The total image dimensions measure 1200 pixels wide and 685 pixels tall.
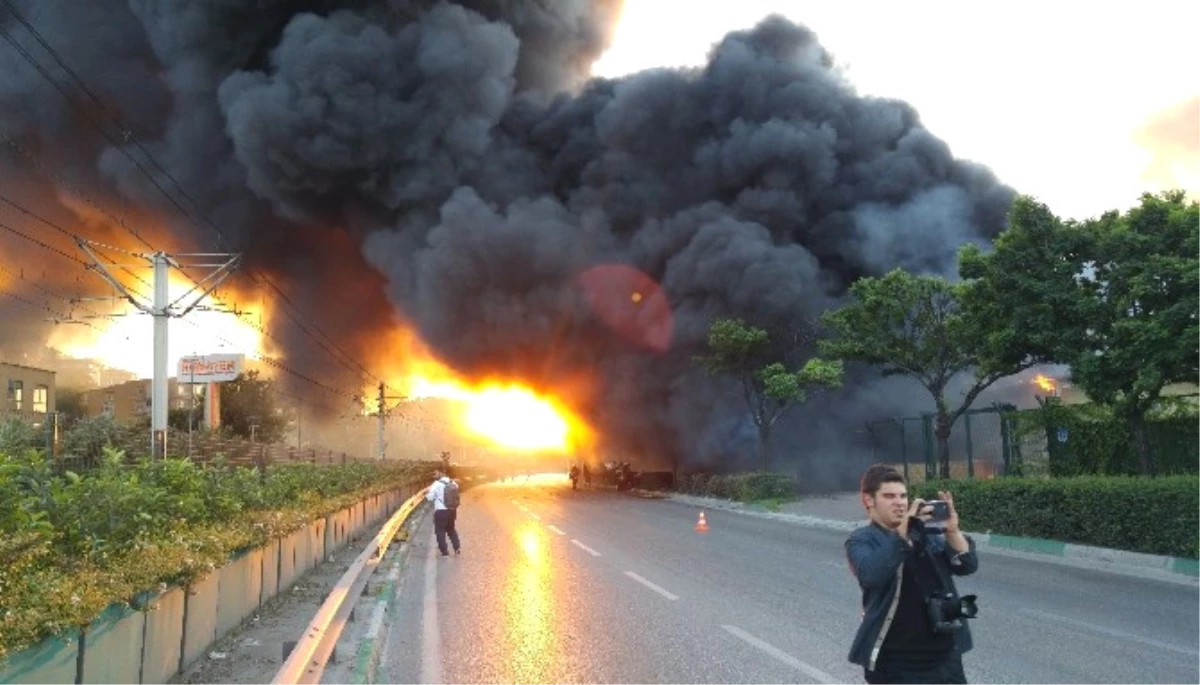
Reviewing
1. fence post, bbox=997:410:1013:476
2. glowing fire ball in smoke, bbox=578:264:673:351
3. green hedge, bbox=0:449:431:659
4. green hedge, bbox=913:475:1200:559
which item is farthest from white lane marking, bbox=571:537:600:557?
glowing fire ball in smoke, bbox=578:264:673:351

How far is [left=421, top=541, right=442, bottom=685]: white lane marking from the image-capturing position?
6801 millimetres

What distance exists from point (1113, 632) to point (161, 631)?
7345mm

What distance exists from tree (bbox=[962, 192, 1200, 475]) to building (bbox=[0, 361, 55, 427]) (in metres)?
44.3

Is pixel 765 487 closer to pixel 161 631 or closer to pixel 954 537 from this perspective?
pixel 161 631

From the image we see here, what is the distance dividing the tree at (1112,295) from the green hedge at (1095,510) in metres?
1.69

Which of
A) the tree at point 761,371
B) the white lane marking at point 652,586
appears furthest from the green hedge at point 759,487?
the white lane marking at point 652,586

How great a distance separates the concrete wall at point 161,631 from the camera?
420 cm

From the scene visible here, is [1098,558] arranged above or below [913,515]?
below

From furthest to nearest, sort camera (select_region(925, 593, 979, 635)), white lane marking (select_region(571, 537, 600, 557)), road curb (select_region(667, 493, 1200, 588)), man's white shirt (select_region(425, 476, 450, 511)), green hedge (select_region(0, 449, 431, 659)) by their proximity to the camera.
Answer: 1. man's white shirt (select_region(425, 476, 450, 511))
2. white lane marking (select_region(571, 537, 600, 557))
3. road curb (select_region(667, 493, 1200, 588))
4. green hedge (select_region(0, 449, 431, 659))
5. camera (select_region(925, 593, 979, 635))

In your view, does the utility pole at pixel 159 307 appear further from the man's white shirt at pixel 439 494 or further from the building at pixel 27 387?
the building at pixel 27 387

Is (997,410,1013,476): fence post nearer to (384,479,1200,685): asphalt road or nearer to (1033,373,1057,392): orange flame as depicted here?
(384,479,1200,685): asphalt road

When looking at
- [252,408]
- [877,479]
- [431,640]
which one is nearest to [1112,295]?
[431,640]

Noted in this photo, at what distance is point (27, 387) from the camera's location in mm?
52281

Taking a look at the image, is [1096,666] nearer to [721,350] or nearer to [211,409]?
[721,350]
